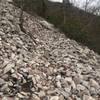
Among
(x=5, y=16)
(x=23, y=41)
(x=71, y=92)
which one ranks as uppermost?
(x=5, y=16)

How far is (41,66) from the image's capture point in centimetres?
912

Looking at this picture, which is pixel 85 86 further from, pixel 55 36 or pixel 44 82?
pixel 55 36

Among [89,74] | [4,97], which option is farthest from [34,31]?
[4,97]

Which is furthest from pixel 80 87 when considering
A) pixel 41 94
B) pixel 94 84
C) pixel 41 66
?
pixel 41 66

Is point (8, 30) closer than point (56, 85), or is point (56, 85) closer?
point (56, 85)

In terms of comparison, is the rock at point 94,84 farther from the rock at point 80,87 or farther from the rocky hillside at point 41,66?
the rock at point 80,87

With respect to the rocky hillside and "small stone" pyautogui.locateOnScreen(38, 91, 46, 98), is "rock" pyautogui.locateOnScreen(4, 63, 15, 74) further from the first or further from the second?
"small stone" pyautogui.locateOnScreen(38, 91, 46, 98)

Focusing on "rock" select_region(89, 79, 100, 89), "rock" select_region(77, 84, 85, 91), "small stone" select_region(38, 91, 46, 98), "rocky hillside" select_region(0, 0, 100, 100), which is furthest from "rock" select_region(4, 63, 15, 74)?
"rock" select_region(89, 79, 100, 89)

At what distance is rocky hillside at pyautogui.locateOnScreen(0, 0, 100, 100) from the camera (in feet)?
24.8

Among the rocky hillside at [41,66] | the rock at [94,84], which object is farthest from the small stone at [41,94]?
the rock at [94,84]

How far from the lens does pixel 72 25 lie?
50.2 feet

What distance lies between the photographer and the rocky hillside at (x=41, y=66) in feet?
24.8

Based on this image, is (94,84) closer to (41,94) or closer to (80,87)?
(80,87)

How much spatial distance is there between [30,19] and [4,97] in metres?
8.10
